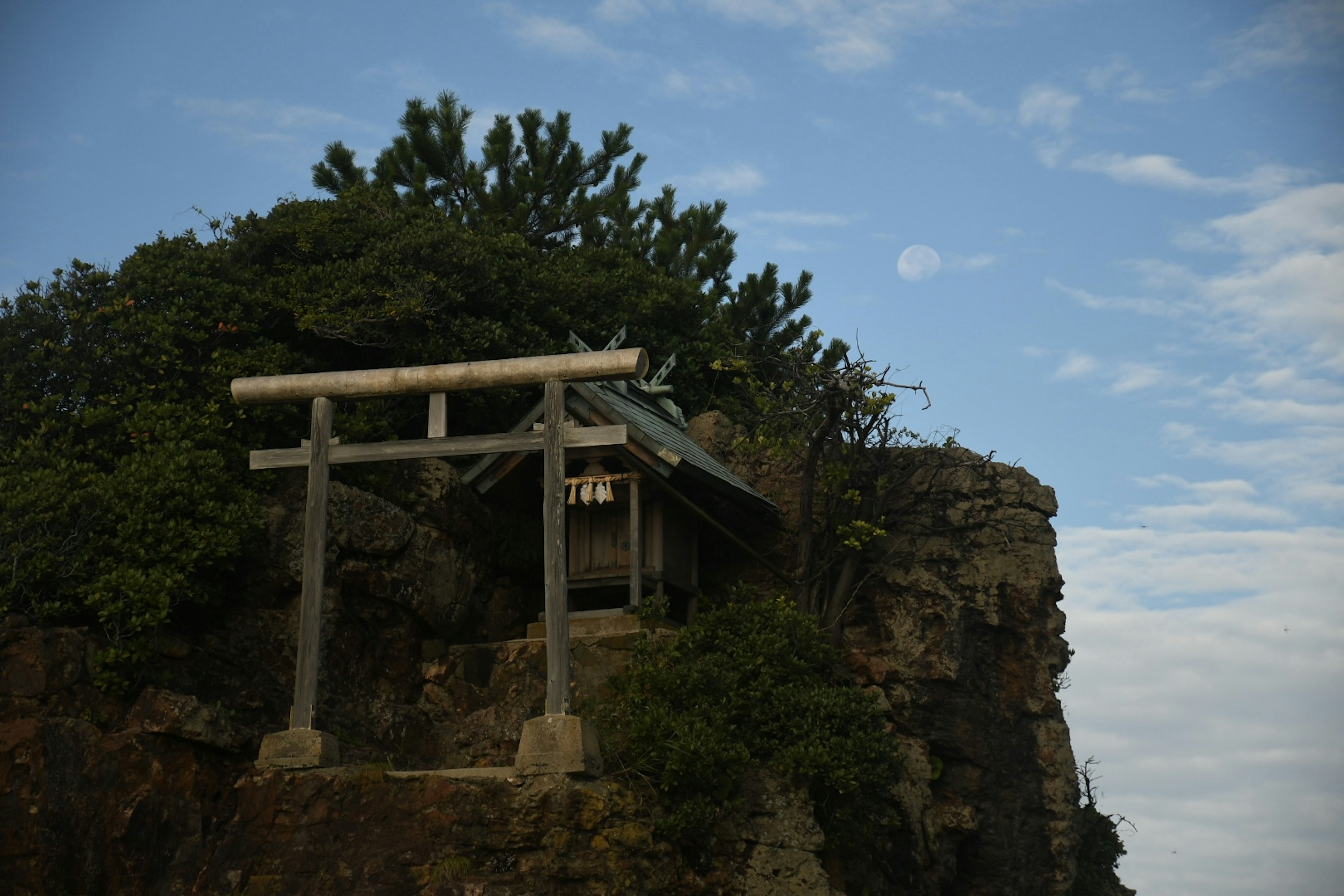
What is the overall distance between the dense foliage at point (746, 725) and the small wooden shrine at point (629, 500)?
1.23 metres

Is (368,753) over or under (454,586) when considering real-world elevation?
under

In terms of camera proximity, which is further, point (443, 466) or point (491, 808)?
point (443, 466)

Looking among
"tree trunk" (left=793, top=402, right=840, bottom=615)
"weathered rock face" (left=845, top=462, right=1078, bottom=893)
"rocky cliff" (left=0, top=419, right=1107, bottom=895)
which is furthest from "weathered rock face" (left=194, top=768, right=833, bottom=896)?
"tree trunk" (left=793, top=402, right=840, bottom=615)

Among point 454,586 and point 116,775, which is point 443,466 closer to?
point 454,586

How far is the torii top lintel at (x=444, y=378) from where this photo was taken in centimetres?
1249

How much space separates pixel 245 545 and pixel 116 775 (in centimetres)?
282

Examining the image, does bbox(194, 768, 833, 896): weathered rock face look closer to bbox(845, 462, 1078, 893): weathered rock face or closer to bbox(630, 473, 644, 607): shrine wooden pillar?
bbox(630, 473, 644, 607): shrine wooden pillar

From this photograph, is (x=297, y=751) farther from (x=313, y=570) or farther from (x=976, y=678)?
(x=976, y=678)

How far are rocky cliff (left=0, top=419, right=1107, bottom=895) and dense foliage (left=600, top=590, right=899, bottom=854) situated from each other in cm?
33

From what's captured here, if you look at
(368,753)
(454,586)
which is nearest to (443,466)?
(454,586)

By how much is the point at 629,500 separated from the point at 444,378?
3.02 m

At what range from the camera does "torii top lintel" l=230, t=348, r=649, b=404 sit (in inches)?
492

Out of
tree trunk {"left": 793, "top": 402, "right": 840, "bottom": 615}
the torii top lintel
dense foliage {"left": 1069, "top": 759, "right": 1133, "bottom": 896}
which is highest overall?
the torii top lintel

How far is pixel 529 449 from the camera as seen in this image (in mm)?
12656
